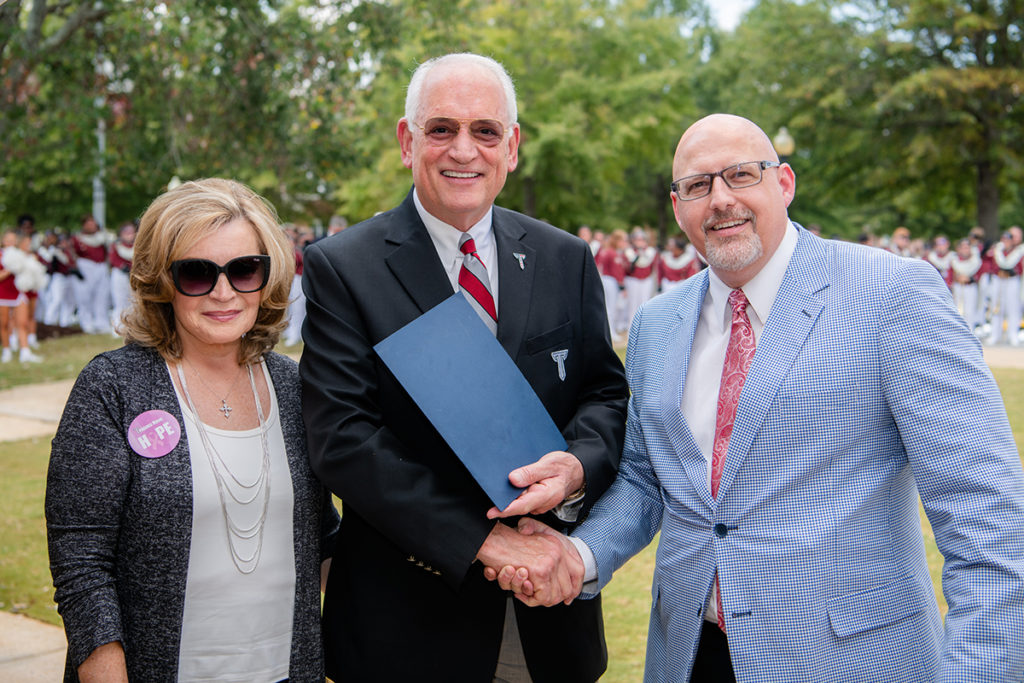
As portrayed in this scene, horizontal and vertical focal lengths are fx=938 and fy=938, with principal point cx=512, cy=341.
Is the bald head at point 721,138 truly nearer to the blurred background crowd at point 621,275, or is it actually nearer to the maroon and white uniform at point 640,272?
the blurred background crowd at point 621,275

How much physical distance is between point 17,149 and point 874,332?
13.6m

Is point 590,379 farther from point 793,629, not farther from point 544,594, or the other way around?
point 793,629

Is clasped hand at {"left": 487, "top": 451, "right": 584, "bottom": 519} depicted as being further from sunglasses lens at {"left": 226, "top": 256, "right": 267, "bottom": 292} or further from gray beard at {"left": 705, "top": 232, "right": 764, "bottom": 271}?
sunglasses lens at {"left": 226, "top": 256, "right": 267, "bottom": 292}

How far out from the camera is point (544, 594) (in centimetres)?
254

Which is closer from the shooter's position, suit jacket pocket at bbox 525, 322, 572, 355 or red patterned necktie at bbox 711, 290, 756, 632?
red patterned necktie at bbox 711, 290, 756, 632

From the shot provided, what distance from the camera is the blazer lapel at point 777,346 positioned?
2.38 m

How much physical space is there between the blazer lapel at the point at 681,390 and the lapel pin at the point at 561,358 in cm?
32

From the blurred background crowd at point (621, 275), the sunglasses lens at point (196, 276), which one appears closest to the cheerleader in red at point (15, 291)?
the blurred background crowd at point (621, 275)

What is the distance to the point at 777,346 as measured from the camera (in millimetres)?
2426

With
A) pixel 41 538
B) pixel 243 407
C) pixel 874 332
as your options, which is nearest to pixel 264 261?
pixel 243 407

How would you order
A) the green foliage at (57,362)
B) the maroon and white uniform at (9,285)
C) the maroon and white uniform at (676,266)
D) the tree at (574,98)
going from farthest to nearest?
the tree at (574,98)
the maroon and white uniform at (676,266)
the maroon and white uniform at (9,285)
the green foliage at (57,362)

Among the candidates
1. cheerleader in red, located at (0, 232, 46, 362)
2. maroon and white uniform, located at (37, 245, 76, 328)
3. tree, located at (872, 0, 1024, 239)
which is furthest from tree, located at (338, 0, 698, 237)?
cheerleader in red, located at (0, 232, 46, 362)

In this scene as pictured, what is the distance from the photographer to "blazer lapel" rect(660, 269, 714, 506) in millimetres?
2488

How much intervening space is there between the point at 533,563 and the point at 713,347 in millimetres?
783
